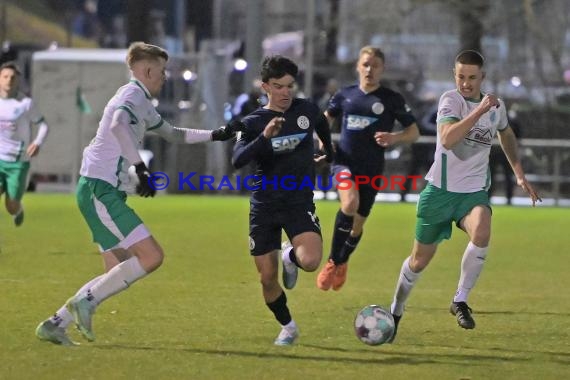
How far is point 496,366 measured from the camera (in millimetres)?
8930

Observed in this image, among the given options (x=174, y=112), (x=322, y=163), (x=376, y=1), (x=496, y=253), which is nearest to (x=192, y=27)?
(x=376, y=1)

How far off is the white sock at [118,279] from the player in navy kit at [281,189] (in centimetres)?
83

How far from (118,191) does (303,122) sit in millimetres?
1288

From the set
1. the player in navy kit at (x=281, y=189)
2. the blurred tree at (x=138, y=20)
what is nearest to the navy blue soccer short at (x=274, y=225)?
the player in navy kit at (x=281, y=189)

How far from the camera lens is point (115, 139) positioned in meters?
9.44

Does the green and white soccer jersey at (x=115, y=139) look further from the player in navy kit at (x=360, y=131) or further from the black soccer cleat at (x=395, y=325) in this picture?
the player in navy kit at (x=360, y=131)

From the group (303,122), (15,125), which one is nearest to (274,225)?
(303,122)

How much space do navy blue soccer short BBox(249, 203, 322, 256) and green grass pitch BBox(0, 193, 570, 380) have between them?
0.63 meters

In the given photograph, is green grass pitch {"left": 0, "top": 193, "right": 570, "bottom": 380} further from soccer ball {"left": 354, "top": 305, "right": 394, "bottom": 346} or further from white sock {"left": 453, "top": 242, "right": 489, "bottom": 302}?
white sock {"left": 453, "top": 242, "right": 489, "bottom": 302}

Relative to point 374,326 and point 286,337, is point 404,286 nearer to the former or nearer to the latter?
point 374,326

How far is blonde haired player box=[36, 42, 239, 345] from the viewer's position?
9.33 meters

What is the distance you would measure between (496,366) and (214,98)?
68.9 ft

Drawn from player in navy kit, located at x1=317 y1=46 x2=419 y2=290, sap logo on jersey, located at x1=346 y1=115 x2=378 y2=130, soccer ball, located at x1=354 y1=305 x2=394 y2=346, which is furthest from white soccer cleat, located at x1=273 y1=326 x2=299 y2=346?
sap logo on jersey, located at x1=346 y1=115 x2=378 y2=130

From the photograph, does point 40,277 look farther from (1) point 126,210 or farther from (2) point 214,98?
(2) point 214,98
